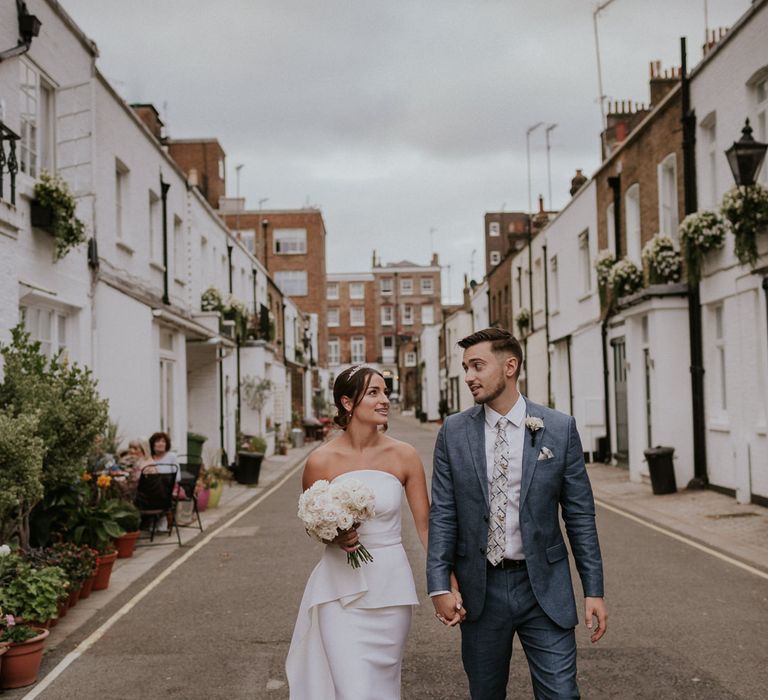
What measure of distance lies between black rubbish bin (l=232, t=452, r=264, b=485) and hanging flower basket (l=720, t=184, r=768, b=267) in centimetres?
1139

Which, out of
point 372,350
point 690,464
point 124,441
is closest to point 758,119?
point 690,464

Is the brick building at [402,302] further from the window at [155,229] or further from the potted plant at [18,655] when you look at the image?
the potted plant at [18,655]

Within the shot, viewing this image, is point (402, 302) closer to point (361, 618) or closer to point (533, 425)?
point (361, 618)

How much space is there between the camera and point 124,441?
47.8 feet

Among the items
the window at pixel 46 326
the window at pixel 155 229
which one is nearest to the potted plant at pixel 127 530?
the window at pixel 46 326

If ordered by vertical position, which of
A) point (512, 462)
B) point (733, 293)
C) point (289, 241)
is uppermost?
point (289, 241)

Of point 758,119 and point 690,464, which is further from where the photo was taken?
point 690,464

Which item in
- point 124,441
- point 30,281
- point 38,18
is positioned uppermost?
point 38,18

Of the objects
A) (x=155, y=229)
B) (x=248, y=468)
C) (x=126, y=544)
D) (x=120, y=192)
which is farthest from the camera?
(x=248, y=468)

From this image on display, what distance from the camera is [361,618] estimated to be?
167 inches

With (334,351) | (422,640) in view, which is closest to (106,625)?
(422,640)

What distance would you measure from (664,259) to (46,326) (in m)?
10.9

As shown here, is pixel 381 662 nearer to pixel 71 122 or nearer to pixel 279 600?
pixel 279 600

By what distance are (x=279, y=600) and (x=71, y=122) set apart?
7.69 m
